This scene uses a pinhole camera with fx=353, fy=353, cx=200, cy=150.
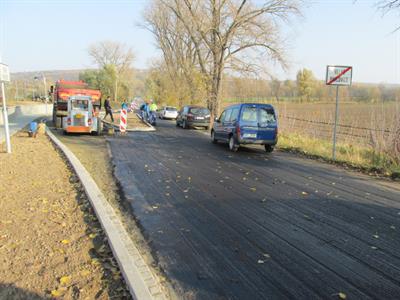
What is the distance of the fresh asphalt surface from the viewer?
12.4 feet

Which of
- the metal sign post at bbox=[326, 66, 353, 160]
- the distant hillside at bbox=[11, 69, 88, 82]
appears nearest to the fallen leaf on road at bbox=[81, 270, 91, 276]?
the metal sign post at bbox=[326, 66, 353, 160]

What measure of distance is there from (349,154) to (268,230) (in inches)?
346

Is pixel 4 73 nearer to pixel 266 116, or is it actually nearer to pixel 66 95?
pixel 266 116

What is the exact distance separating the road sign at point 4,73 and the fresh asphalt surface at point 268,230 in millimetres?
5326

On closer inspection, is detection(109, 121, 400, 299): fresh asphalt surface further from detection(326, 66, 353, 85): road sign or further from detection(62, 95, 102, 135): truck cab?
detection(62, 95, 102, 135): truck cab

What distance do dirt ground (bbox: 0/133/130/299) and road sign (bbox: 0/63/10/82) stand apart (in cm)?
520

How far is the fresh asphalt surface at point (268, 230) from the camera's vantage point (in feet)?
12.4

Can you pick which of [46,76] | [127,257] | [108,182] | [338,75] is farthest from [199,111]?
[46,76]

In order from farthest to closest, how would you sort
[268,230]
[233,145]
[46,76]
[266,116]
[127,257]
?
[46,76]
[233,145]
[266,116]
[268,230]
[127,257]

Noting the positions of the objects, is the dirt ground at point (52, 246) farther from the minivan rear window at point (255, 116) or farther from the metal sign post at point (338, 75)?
the metal sign post at point (338, 75)

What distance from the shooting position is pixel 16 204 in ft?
20.1

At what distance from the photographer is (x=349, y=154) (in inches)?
504

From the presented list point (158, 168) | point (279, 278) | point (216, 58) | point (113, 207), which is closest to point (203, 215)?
point (113, 207)

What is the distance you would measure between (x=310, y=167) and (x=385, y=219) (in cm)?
502
